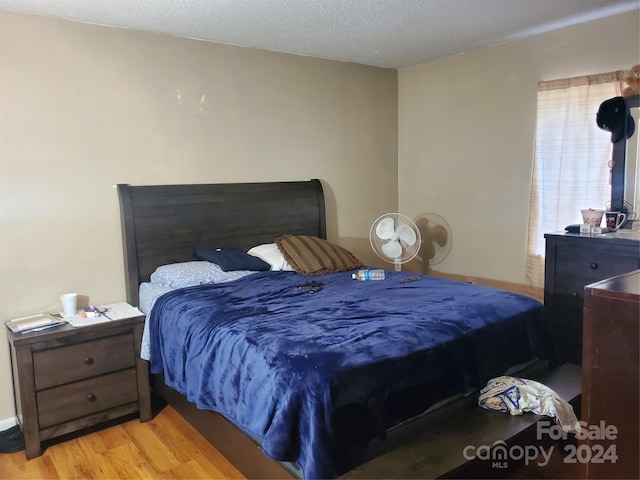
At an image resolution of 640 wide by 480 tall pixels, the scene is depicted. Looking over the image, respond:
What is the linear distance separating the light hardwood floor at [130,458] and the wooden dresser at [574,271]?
80.2 inches

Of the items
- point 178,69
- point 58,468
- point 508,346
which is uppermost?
point 178,69

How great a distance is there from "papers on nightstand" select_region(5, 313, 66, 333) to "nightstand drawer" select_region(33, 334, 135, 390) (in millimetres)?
147

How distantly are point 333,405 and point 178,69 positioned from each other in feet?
8.62

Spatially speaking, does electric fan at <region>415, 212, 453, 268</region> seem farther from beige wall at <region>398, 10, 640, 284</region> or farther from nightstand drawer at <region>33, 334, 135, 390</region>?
nightstand drawer at <region>33, 334, 135, 390</region>

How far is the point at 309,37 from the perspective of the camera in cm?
349

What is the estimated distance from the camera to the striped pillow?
3.48 meters

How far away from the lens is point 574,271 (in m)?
3.00

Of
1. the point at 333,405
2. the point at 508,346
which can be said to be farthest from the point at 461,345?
the point at 333,405

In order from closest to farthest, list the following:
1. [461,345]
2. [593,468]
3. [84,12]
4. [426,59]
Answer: [593,468]
[461,345]
[84,12]
[426,59]

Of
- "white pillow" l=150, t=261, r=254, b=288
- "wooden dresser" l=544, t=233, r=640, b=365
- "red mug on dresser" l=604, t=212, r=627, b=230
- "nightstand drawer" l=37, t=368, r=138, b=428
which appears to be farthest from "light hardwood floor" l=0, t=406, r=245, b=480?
"red mug on dresser" l=604, t=212, r=627, b=230

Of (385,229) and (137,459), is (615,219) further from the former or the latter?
(137,459)

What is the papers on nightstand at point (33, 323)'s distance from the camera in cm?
261

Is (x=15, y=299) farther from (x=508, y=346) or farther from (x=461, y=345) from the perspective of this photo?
(x=508, y=346)

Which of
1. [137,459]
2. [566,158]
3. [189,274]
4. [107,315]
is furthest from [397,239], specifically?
[137,459]
